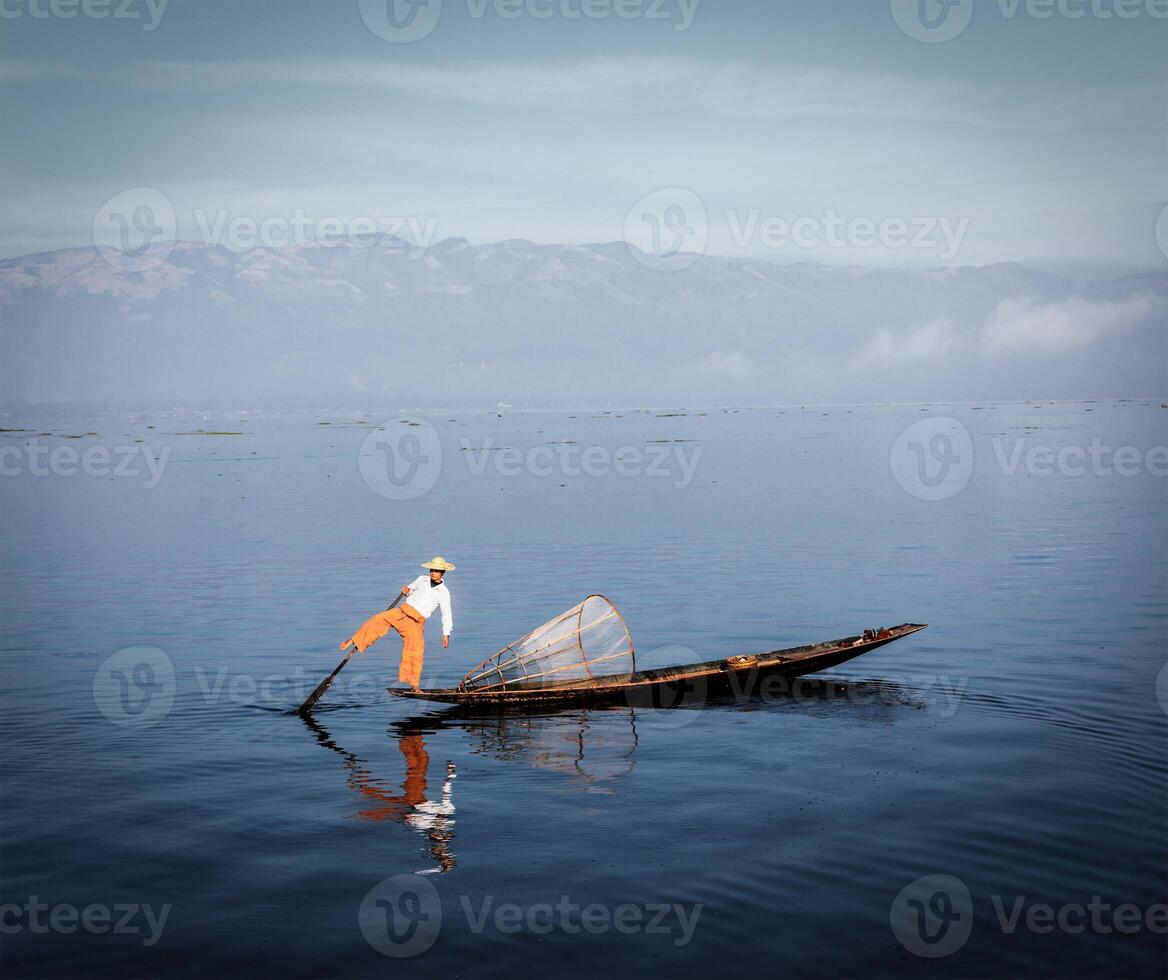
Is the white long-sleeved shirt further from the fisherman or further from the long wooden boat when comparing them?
the long wooden boat

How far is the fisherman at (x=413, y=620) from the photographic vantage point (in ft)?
76.5

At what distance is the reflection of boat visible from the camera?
16.7 metres

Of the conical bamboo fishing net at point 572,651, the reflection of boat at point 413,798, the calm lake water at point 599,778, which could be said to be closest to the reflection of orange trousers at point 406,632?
the calm lake water at point 599,778

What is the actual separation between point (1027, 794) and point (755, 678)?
718cm

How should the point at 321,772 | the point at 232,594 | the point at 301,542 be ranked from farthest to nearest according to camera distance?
the point at 301,542
the point at 232,594
the point at 321,772

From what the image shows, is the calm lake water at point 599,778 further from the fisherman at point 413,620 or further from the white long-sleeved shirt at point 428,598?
the white long-sleeved shirt at point 428,598

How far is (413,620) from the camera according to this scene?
2348 centimetres

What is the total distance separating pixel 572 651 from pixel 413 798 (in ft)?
22.1

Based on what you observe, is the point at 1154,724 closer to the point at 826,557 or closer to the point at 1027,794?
the point at 1027,794

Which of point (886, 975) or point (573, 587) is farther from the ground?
point (573, 587)

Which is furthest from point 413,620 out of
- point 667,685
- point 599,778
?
point 599,778

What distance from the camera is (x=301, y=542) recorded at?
173 ft

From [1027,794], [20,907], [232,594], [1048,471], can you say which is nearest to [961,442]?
[1048,471]

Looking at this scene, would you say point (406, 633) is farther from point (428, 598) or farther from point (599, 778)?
point (599, 778)
